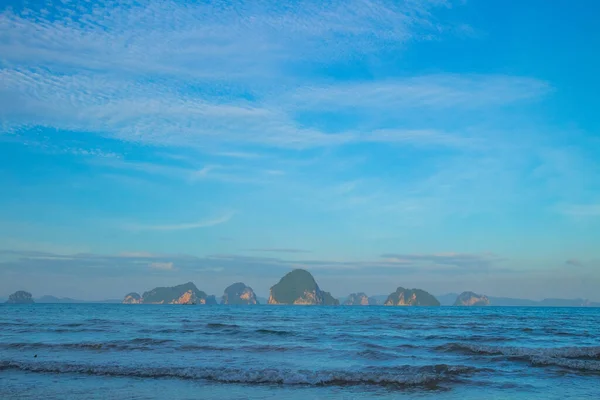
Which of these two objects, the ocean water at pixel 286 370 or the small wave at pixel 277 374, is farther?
the small wave at pixel 277 374

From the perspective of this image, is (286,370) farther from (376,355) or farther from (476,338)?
(476,338)

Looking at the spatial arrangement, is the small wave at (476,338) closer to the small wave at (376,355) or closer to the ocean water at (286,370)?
the ocean water at (286,370)

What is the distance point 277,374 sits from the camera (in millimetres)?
17516

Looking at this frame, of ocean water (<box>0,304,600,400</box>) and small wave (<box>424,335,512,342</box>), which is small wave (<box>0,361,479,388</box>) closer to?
ocean water (<box>0,304,600,400</box>)

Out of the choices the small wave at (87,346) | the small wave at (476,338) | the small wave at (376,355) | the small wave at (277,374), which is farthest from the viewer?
the small wave at (476,338)

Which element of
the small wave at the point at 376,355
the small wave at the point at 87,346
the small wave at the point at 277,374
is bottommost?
the small wave at the point at 87,346

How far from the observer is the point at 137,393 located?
47.4ft

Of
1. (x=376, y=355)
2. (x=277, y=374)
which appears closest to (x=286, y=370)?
(x=277, y=374)

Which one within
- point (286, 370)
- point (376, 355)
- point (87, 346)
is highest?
point (286, 370)

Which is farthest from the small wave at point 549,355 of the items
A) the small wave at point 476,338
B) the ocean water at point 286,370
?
the small wave at point 476,338

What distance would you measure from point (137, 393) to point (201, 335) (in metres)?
20.4

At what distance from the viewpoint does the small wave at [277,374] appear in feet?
54.5

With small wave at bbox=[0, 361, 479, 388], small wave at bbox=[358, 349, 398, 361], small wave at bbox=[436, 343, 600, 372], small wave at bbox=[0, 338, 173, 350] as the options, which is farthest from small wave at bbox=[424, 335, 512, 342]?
small wave at bbox=[0, 338, 173, 350]

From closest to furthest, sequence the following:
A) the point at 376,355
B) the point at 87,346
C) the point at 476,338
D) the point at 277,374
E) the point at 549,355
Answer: the point at 277,374 < the point at 549,355 < the point at 376,355 < the point at 87,346 < the point at 476,338
